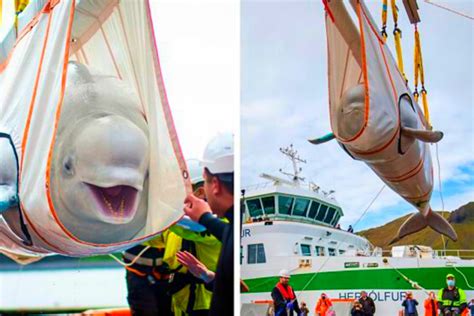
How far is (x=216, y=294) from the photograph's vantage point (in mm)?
2117

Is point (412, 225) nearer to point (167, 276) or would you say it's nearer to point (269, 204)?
point (269, 204)

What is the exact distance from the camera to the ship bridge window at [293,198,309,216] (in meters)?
2.39

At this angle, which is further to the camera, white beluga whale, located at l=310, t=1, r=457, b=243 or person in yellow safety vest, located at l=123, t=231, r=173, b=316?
white beluga whale, located at l=310, t=1, r=457, b=243

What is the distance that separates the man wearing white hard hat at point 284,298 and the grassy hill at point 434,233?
0.37 meters

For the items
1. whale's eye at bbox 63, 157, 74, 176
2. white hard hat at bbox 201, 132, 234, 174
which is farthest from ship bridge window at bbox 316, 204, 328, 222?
whale's eye at bbox 63, 157, 74, 176

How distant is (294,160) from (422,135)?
56cm

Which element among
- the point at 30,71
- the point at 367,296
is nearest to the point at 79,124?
the point at 30,71

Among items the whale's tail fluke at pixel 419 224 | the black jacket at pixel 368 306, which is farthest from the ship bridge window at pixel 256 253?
the whale's tail fluke at pixel 419 224

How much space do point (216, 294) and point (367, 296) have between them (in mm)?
663

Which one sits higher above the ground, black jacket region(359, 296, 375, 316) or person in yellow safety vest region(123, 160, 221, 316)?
person in yellow safety vest region(123, 160, 221, 316)

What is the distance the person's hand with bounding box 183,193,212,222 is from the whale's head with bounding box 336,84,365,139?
67cm

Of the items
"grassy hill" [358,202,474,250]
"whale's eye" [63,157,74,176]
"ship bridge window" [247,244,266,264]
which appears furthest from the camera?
"grassy hill" [358,202,474,250]

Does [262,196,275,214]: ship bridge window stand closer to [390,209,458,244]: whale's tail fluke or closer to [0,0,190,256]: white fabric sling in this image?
[0,0,190,256]: white fabric sling

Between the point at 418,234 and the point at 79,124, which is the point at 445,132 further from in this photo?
the point at 79,124
